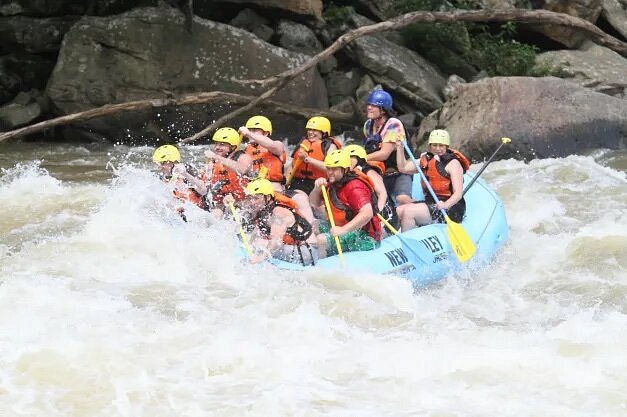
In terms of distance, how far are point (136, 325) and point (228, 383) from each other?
0.84 m

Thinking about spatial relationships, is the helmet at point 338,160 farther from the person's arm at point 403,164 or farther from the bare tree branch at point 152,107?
the bare tree branch at point 152,107

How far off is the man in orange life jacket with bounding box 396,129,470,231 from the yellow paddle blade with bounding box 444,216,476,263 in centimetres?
21

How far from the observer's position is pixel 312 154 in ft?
23.6

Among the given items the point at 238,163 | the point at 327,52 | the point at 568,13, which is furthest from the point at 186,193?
the point at 568,13

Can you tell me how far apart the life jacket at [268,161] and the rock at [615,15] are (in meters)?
9.65

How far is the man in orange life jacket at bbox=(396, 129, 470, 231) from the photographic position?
714 centimetres

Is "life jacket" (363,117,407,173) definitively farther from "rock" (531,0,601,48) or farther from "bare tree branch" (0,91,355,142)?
"rock" (531,0,601,48)

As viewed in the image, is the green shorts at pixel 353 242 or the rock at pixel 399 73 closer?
the green shorts at pixel 353 242

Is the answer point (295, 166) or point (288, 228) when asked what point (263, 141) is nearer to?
point (295, 166)

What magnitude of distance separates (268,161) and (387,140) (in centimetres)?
98

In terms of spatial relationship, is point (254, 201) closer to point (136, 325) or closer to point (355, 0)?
point (136, 325)

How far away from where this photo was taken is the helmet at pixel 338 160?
6.43 m

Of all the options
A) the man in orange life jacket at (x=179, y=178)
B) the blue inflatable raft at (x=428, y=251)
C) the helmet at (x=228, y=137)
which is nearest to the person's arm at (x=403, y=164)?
the blue inflatable raft at (x=428, y=251)

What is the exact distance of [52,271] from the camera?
6238 millimetres
